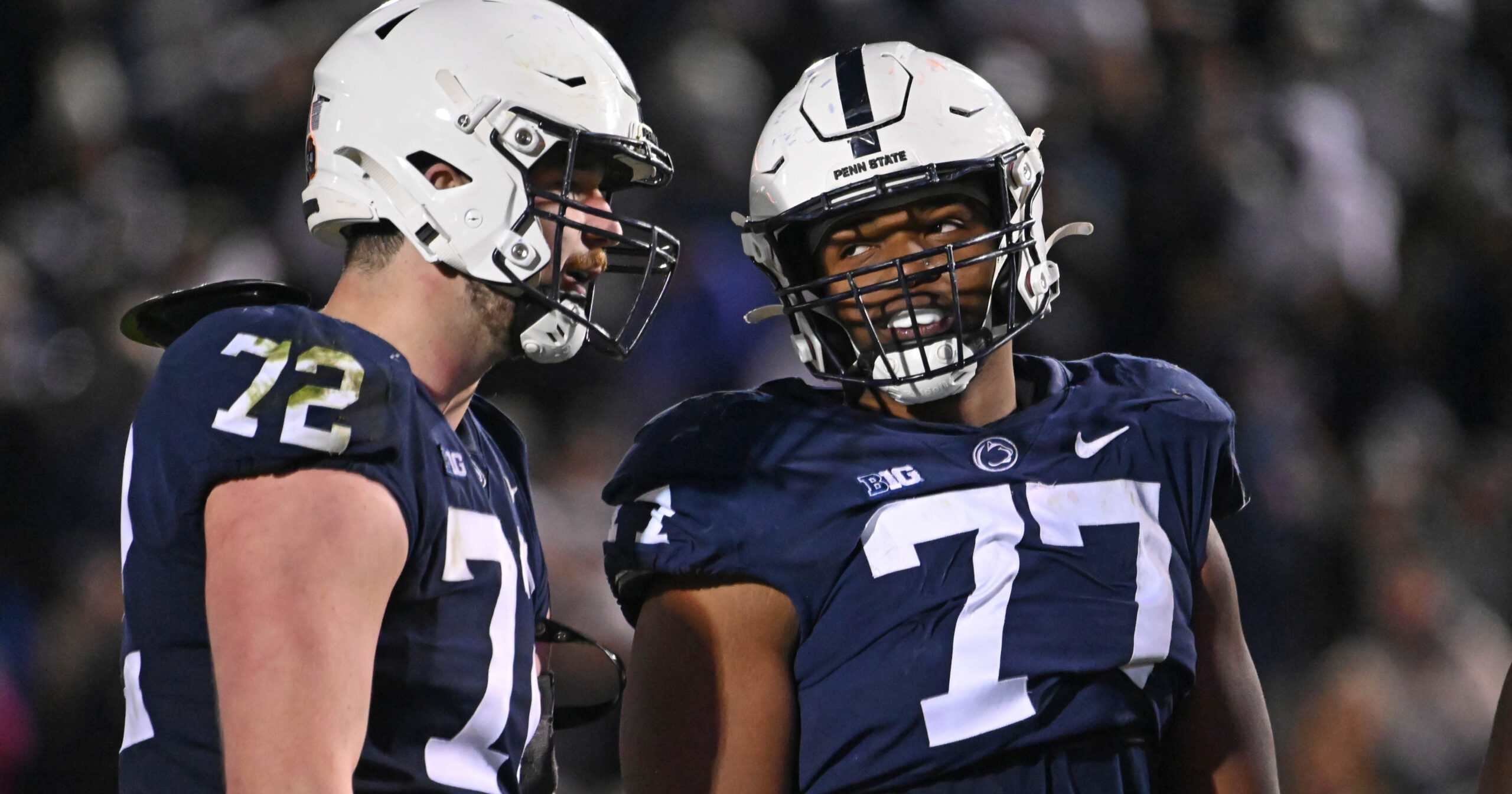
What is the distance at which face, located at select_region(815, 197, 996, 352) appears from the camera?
2.00 m

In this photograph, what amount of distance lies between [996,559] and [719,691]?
0.39m

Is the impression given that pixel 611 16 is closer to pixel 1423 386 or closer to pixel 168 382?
pixel 1423 386

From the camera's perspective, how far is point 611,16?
16.5 ft

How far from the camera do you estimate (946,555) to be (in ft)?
6.29

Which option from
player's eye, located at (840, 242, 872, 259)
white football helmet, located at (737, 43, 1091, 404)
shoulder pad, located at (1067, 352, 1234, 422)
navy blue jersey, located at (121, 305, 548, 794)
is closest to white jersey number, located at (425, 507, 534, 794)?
navy blue jersey, located at (121, 305, 548, 794)

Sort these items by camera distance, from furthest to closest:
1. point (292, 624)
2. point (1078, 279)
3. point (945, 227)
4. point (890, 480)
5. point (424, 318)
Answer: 1. point (1078, 279)
2. point (945, 227)
3. point (890, 480)
4. point (424, 318)
5. point (292, 624)

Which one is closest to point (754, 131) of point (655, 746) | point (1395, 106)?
point (1395, 106)

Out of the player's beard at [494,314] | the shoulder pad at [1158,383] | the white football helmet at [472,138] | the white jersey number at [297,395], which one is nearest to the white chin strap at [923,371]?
the shoulder pad at [1158,383]

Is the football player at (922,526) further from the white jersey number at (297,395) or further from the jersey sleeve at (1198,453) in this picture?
the white jersey number at (297,395)

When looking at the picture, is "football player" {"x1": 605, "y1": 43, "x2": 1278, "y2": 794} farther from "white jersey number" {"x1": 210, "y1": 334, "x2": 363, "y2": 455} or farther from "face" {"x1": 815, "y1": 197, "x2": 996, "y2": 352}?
"white jersey number" {"x1": 210, "y1": 334, "x2": 363, "y2": 455}

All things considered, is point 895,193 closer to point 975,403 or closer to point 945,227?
point 945,227

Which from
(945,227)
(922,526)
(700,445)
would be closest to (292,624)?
(700,445)

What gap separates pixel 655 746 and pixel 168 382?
2.66ft

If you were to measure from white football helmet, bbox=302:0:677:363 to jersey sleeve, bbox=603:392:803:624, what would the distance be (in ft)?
0.76
